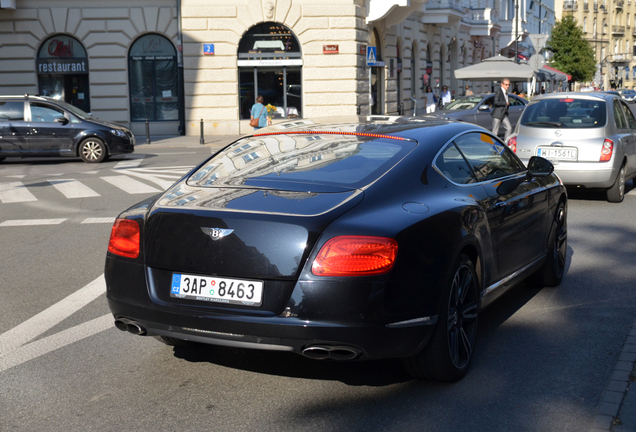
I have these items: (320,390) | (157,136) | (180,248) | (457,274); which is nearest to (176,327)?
(180,248)

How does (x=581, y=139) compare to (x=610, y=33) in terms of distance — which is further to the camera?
(x=610, y=33)

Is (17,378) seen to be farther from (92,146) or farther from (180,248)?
(92,146)

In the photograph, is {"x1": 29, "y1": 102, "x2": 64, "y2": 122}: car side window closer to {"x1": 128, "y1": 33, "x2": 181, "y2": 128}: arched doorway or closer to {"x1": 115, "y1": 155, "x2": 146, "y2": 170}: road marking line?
{"x1": 115, "y1": 155, "x2": 146, "y2": 170}: road marking line

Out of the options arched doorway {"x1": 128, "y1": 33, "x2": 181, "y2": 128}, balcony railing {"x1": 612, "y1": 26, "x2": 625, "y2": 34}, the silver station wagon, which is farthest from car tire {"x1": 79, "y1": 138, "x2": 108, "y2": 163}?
balcony railing {"x1": 612, "y1": 26, "x2": 625, "y2": 34}

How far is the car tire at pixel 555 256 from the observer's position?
20.9 feet

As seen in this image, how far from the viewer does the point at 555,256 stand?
21.3ft

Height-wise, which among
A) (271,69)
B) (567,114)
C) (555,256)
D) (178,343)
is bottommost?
(178,343)

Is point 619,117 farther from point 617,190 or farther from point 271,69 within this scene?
point 271,69

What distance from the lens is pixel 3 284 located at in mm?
7039

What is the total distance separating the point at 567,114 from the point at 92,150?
1179 cm

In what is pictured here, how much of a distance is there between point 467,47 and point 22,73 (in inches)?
1079

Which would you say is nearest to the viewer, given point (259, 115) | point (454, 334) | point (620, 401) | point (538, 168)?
point (620, 401)

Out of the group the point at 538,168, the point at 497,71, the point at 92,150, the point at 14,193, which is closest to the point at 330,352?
the point at 538,168

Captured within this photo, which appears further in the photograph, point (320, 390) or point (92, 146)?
point (92, 146)
